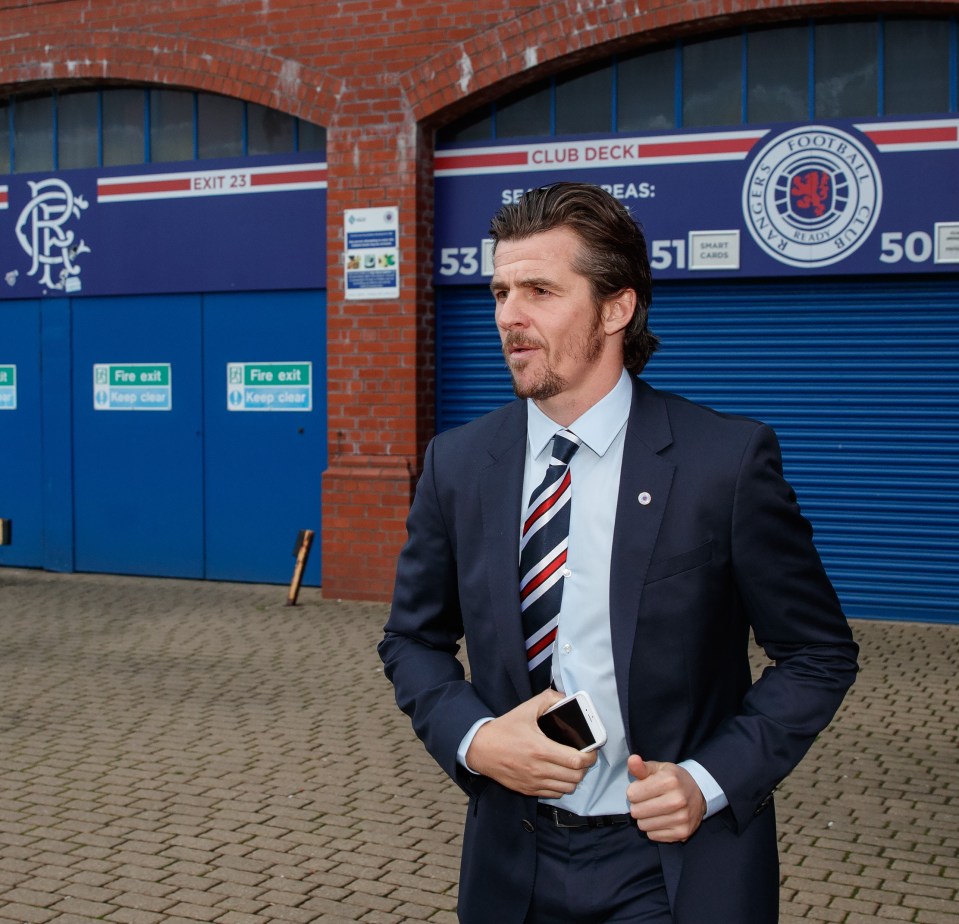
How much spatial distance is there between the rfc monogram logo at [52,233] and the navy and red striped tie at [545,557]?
1198 cm

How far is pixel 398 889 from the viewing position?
5.49m

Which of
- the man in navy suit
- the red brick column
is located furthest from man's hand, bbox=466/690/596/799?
the red brick column

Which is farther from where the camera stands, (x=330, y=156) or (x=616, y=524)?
(x=330, y=156)

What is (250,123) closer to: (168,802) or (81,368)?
(81,368)

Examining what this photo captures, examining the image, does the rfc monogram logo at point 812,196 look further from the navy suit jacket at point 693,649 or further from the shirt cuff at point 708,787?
the shirt cuff at point 708,787

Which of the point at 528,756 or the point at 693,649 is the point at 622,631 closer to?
the point at 693,649

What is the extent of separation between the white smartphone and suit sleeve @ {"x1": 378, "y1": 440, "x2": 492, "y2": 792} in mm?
321

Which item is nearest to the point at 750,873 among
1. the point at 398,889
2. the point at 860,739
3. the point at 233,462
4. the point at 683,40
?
the point at 398,889

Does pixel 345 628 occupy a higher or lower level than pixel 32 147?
lower

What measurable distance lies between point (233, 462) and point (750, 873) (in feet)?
36.6

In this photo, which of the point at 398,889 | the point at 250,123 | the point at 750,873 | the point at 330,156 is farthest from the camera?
the point at 250,123

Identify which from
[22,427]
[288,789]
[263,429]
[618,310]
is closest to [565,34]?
[263,429]

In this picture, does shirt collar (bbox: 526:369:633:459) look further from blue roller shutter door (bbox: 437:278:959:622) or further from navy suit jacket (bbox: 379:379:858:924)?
blue roller shutter door (bbox: 437:278:959:622)

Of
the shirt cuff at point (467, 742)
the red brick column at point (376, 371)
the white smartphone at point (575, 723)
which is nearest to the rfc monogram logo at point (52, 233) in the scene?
the red brick column at point (376, 371)
